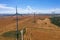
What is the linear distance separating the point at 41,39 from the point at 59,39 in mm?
2430

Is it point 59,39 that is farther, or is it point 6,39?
point 6,39

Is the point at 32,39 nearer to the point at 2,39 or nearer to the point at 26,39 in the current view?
the point at 26,39

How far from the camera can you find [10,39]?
20.2m

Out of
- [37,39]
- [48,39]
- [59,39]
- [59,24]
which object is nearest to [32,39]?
[37,39]

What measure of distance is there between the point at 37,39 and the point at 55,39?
2.45m

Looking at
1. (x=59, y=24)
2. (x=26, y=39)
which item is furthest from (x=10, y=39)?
(x=59, y=24)

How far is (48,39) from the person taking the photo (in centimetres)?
1784

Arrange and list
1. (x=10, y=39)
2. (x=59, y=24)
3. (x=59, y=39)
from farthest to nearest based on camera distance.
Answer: (x=59, y=24)
(x=10, y=39)
(x=59, y=39)

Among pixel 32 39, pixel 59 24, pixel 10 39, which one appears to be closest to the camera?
pixel 32 39

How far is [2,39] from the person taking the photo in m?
20.3

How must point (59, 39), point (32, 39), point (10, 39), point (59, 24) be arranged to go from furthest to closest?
point (59, 24) < point (10, 39) < point (59, 39) < point (32, 39)

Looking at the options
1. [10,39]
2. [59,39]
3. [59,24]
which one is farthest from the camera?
[59,24]

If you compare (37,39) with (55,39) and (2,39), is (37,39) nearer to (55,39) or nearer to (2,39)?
(55,39)

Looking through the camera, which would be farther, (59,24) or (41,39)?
(59,24)
